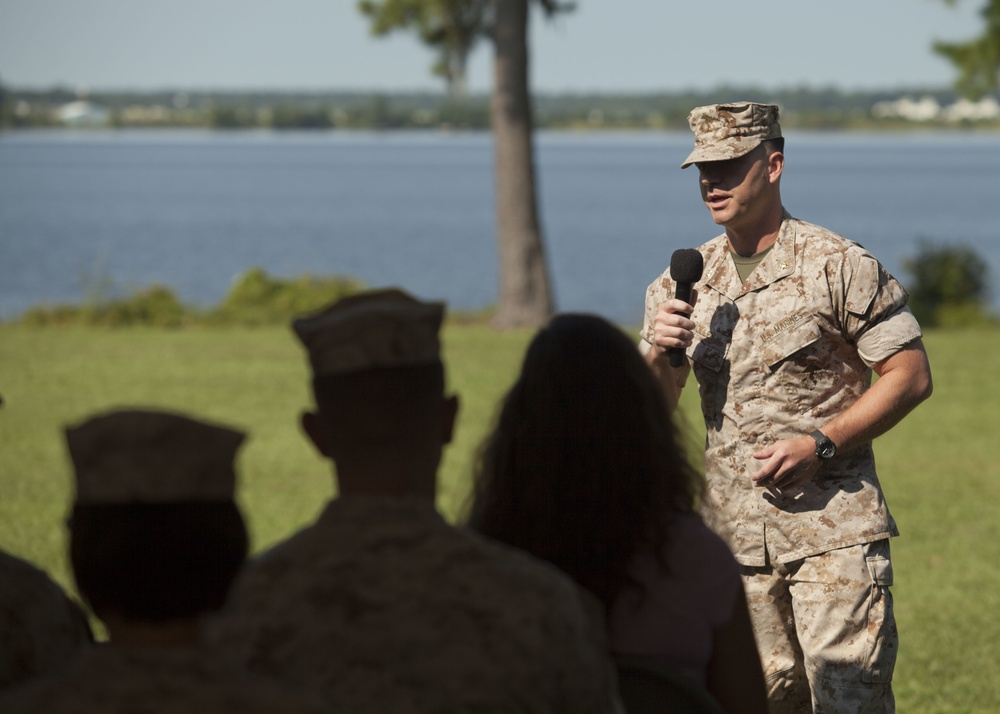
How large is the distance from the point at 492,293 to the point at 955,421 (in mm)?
25765

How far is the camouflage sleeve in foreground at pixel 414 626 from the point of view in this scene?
6.83 ft

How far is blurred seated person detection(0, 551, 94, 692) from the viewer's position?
2.26 metres

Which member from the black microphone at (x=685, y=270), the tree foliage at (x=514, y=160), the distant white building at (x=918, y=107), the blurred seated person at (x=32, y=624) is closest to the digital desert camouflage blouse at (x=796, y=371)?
the black microphone at (x=685, y=270)

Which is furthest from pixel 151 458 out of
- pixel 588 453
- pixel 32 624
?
pixel 588 453

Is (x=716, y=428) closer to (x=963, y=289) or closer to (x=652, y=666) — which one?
(x=652, y=666)

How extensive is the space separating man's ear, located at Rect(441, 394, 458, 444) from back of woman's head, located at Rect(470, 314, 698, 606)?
20 centimetres

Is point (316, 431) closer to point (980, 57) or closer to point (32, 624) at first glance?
point (32, 624)

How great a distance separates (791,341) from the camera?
411 centimetres

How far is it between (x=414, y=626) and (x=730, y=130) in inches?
97.3

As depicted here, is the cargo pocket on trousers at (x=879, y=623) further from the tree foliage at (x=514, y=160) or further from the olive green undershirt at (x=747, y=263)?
the tree foliage at (x=514, y=160)

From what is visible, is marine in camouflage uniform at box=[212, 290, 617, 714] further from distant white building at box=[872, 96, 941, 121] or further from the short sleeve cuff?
distant white building at box=[872, 96, 941, 121]

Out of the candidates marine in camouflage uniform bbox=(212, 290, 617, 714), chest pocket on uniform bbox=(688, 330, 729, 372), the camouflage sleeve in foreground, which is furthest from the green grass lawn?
the camouflage sleeve in foreground

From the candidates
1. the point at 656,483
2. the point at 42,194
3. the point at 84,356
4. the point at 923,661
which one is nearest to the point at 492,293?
the point at 84,356

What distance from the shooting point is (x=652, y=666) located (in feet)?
8.80
